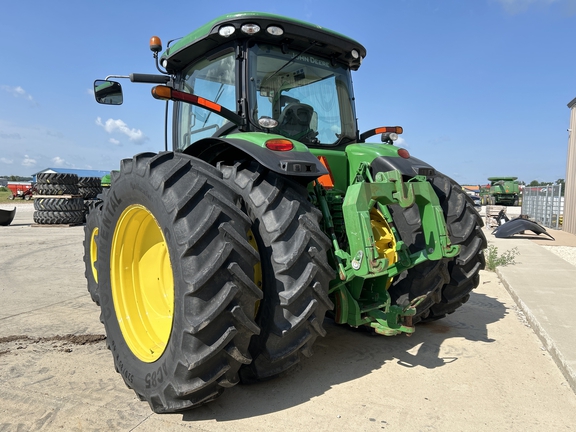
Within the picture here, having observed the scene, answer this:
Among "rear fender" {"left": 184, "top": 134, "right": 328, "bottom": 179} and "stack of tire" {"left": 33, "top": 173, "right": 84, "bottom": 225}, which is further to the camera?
"stack of tire" {"left": 33, "top": 173, "right": 84, "bottom": 225}

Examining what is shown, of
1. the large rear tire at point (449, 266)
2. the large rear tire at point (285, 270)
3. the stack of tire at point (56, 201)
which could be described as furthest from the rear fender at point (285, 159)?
the stack of tire at point (56, 201)

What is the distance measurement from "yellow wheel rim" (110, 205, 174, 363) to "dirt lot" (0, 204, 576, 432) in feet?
1.25

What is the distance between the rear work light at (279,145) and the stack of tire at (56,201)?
13.4 m

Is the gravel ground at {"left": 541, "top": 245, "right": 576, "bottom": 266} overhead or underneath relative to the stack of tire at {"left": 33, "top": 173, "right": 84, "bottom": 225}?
underneath

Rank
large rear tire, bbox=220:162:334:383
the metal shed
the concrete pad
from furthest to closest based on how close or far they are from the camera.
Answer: the metal shed → the concrete pad → large rear tire, bbox=220:162:334:383

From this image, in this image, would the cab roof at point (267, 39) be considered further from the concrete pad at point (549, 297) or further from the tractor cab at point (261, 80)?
the concrete pad at point (549, 297)

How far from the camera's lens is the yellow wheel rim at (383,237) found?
9.26ft

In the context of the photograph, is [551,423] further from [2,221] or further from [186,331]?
[2,221]

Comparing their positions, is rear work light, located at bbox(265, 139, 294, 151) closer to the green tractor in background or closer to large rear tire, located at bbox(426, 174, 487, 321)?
large rear tire, located at bbox(426, 174, 487, 321)

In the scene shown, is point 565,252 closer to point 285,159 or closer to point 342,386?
point 342,386

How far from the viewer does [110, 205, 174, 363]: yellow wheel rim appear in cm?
280

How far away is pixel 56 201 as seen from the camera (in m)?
13.8

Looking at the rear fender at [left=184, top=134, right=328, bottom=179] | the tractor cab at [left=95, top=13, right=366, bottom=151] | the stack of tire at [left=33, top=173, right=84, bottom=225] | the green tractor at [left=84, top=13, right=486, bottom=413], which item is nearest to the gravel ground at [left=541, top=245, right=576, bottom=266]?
the green tractor at [left=84, top=13, right=486, bottom=413]

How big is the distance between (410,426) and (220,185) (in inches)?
64.7
